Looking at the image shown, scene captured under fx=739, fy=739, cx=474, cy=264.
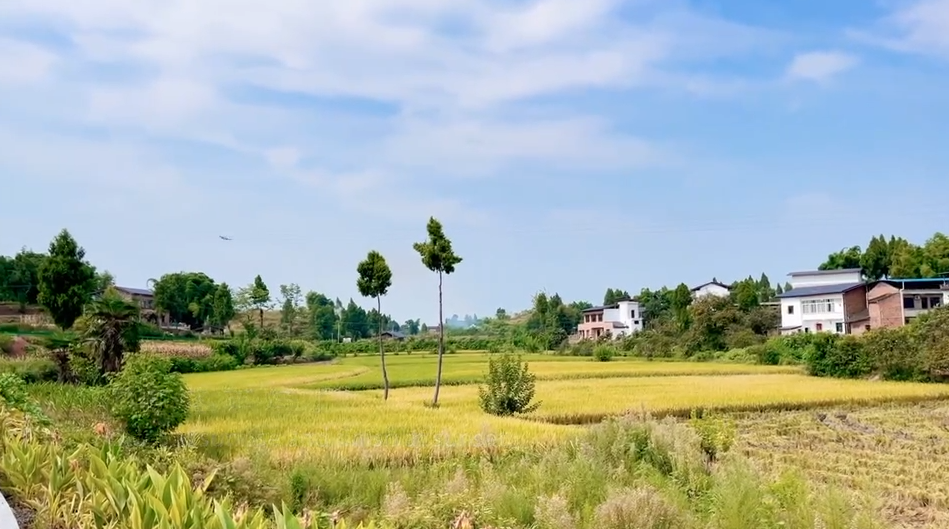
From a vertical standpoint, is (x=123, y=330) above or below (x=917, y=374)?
above

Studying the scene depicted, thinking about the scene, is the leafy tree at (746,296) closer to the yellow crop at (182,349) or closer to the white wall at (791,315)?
the white wall at (791,315)

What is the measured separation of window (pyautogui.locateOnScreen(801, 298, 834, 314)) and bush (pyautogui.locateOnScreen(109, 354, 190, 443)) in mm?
43116

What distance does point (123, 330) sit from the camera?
1877 cm

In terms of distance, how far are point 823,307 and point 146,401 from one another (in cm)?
4367

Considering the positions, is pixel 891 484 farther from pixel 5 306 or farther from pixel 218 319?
pixel 5 306

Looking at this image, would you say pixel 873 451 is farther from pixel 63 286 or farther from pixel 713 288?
pixel 713 288

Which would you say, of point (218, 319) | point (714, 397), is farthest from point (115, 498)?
point (218, 319)

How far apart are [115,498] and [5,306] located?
52.8m

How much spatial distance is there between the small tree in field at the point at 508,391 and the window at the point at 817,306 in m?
35.2

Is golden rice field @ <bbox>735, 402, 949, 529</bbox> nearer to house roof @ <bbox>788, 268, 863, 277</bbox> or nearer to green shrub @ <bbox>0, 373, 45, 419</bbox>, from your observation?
green shrub @ <bbox>0, 373, 45, 419</bbox>

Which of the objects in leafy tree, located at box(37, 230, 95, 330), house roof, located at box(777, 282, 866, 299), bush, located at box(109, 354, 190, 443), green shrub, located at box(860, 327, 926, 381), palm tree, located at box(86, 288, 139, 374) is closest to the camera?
bush, located at box(109, 354, 190, 443)

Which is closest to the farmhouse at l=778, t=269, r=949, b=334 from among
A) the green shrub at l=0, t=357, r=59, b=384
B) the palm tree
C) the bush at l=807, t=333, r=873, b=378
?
the bush at l=807, t=333, r=873, b=378

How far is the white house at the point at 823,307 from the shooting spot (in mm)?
43719

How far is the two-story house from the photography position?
211 feet
